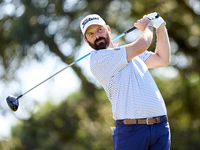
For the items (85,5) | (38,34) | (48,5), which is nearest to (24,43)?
(38,34)

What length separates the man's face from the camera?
2.51 metres

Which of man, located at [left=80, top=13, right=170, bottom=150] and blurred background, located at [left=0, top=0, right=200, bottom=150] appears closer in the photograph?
man, located at [left=80, top=13, right=170, bottom=150]

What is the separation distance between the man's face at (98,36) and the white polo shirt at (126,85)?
0.09 metres

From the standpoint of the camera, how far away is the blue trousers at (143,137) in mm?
2275

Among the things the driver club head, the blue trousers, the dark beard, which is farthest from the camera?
the driver club head

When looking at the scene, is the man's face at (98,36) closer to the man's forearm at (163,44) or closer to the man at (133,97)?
the man at (133,97)

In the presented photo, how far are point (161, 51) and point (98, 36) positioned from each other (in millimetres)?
455

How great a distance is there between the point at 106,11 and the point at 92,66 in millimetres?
4048

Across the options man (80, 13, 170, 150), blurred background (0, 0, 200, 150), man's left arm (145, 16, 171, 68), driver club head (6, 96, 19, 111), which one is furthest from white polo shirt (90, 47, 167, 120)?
blurred background (0, 0, 200, 150)

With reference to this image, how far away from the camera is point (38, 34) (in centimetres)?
653

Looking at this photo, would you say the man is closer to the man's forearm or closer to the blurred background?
the man's forearm

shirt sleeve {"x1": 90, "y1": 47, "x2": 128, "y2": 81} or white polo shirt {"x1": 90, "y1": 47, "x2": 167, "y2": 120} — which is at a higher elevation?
shirt sleeve {"x1": 90, "y1": 47, "x2": 128, "y2": 81}

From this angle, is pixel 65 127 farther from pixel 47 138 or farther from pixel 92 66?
pixel 92 66

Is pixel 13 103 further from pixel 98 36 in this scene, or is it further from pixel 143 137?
pixel 143 137
